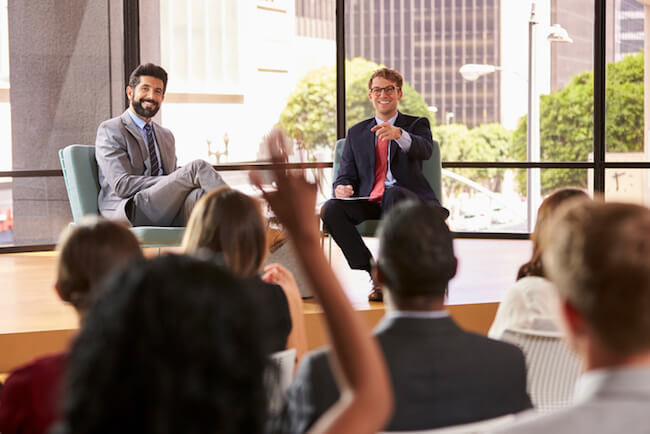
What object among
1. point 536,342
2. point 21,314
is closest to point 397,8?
point 21,314

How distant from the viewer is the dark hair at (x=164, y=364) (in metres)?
0.57

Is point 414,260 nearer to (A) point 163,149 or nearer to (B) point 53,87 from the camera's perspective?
(A) point 163,149

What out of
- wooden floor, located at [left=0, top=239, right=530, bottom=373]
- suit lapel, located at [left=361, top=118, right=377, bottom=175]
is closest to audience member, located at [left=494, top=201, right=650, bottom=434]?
wooden floor, located at [left=0, top=239, right=530, bottom=373]

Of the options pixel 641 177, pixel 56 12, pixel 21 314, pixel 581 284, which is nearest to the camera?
pixel 581 284

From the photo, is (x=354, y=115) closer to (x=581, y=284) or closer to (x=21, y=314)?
(x=21, y=314)

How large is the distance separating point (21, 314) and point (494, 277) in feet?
9.03

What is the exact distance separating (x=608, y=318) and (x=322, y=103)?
594cm

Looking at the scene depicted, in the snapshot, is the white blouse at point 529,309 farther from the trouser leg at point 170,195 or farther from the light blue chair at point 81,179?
the light blue chair at point 81,179

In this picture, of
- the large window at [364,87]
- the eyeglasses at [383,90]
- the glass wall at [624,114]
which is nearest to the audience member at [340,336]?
the eyeglasses at [383,90]

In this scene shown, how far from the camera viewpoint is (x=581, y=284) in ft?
2.88

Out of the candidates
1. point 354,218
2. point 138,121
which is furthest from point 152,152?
point 354,218

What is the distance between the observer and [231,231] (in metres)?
1.87

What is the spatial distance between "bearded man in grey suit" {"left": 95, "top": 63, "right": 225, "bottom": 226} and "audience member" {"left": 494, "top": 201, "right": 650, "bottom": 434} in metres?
3.20

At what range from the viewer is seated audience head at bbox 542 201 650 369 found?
84cm
